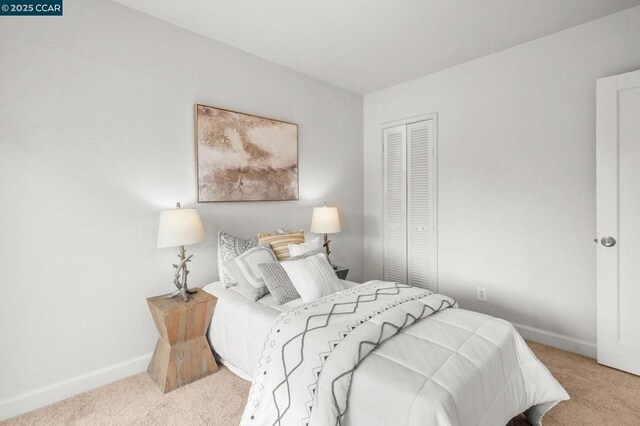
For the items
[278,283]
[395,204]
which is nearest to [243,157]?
[278,283]

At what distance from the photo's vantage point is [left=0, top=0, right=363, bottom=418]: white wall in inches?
76.5

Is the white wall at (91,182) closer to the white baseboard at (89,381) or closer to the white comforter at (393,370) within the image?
the white baseboard at (89,381)

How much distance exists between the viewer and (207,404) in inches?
79.0

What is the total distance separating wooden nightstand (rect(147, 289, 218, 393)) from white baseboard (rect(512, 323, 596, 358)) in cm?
273

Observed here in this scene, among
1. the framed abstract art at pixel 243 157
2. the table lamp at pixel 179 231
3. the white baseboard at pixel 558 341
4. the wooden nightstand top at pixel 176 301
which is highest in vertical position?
the framed abstract art at pixel 243 157

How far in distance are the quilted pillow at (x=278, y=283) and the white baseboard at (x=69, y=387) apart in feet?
3.62

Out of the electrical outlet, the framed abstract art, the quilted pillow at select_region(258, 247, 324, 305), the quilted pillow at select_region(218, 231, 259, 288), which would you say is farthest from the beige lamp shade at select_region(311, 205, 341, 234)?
the electrical outlet

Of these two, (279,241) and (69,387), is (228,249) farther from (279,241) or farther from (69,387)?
(69,387)

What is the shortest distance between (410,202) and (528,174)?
3.98 ft

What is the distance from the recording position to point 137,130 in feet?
7.82

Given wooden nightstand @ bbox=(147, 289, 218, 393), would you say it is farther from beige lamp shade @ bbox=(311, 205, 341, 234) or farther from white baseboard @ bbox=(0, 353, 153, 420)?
beige lamp shade @ bbox=(311, 205, 341, 234)

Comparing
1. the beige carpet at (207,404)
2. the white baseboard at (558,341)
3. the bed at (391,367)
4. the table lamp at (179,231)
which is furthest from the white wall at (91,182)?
the white baseboard at (558,341)

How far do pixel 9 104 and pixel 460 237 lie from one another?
12.2ft

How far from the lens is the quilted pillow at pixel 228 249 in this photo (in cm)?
259
